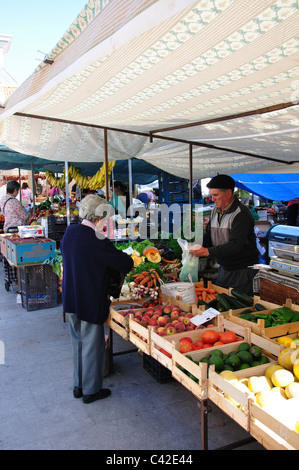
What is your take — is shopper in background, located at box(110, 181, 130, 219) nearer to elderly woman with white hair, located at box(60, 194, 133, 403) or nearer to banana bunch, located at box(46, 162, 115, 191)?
banana bunch, located at box(46, 162, 115, 191)

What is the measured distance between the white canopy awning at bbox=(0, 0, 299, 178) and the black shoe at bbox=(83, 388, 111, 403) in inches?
98.5

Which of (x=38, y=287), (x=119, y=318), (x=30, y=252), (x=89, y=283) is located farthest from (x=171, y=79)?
(x=38, y=287)

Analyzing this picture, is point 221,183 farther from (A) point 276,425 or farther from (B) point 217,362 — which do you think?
(A) point 276,425

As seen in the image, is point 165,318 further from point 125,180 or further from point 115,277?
point 125,180

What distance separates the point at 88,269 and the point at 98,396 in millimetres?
1204

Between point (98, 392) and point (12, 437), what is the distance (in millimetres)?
804

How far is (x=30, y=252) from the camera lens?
5910mm

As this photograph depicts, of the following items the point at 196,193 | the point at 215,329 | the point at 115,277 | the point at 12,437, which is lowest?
the point at 12,437

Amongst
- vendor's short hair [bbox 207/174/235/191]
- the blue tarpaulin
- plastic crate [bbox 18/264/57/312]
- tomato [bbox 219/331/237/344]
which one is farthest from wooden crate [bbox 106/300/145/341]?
the blue tarpaulin

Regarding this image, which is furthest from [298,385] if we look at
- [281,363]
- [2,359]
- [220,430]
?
[2,359]

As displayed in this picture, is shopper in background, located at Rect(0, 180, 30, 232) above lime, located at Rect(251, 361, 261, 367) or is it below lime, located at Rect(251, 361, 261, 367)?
above

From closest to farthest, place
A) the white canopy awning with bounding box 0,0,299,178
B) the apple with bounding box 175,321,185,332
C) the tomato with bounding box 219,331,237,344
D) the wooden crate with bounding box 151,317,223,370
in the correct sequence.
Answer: the white canopy awning with bounding box 0,0,299,178 → the wooden crate with bounding box 151,317,223,370 → the tomato with bounding box 219,331,237,344 → the apple with bounding box 175,321,185,332

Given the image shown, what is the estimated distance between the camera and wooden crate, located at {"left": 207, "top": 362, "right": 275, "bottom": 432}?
1810mm

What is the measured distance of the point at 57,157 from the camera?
19.5 ft
